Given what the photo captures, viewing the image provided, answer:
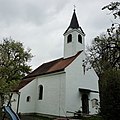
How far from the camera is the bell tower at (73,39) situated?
30484 mm

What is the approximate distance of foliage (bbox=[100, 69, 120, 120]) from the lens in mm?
12672

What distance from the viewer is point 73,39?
30703 millimetres

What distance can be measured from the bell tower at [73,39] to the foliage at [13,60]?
19.5 feet

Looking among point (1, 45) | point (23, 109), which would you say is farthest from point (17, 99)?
point (1, 45)

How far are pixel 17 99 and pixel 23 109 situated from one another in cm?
165

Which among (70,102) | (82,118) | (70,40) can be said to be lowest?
(82,118)

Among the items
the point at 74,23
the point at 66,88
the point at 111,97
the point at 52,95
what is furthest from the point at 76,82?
the point at 111,97

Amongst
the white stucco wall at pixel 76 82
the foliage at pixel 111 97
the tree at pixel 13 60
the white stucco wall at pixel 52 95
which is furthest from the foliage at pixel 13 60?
the foliage at pixel 111 97

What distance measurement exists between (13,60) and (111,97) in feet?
61.6

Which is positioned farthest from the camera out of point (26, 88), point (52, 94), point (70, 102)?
point (26, 88)

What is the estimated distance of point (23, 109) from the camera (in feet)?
93.8

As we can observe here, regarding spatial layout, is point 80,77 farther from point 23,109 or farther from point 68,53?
A: point 23,109

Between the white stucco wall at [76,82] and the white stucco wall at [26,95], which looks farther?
the white stucco wall at [26,95]

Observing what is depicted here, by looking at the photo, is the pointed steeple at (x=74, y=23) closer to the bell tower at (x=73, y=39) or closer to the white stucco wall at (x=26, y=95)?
the bell tower at (x=73, y=39)
